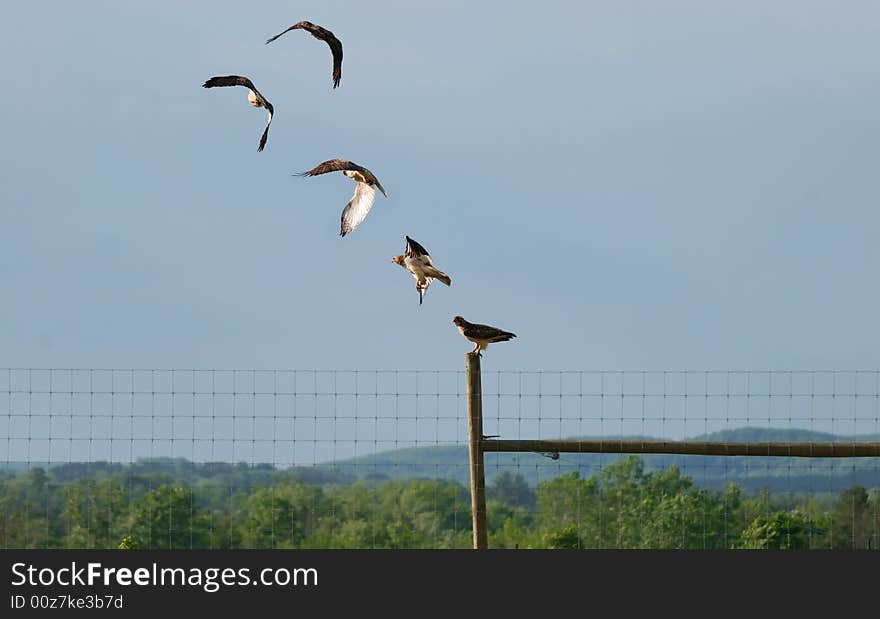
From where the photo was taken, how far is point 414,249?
898 centimetres

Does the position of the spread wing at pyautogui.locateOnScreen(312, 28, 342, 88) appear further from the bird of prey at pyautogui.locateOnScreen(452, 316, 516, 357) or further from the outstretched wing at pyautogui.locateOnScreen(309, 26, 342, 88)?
the bird of prey at pyautogui.locateOnScreen(452, 316, 516, 357)

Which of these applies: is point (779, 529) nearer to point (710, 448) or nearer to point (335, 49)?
point (710, 448)

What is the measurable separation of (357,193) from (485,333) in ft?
5.28

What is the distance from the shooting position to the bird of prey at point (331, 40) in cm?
995

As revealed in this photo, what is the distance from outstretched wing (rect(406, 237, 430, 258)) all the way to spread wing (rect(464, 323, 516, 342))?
0.71 meters

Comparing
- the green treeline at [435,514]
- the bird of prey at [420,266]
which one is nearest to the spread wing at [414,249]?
the bird of prey at [420,266]

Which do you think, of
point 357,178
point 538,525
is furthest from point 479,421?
point 538,525

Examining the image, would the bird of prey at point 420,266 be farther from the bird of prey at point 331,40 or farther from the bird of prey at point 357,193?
the bird of prey at point 331,40

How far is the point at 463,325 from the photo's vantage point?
28.4 ft

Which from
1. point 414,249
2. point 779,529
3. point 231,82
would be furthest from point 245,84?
point 779,529

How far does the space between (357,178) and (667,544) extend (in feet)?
51.4

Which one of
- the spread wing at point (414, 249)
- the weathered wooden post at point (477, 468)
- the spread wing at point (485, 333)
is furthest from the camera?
the spread wing at point (414, 249)

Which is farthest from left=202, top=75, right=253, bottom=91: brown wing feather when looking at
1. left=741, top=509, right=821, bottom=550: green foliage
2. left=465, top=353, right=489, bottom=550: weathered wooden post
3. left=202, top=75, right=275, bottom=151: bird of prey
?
left=741, top=509, right=821, bottom=550: green foliage

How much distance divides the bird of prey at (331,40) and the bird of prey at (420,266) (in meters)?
1.76
